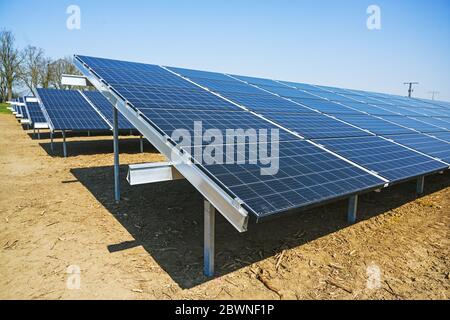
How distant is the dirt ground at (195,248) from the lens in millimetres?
5680

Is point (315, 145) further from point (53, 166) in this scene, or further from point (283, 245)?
point (53, 166)

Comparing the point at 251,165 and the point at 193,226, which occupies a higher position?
the point at 251,165

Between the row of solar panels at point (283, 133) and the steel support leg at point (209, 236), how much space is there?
2.57 feet

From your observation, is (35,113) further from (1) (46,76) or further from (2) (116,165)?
(1) (46,76)

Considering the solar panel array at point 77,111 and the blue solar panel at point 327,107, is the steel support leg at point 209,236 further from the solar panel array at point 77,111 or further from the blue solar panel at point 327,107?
the solar panel array at point 77,111

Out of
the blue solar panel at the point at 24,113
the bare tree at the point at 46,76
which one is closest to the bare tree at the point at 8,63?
the bare tree at the point at 46,76

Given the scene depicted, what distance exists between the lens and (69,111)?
19.7m

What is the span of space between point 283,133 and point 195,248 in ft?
12.1

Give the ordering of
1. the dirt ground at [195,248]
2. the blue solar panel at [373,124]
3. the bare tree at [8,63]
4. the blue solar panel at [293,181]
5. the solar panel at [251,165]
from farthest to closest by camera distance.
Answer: the bare tree at [8,63], the blue solar panel at [373,124], the dirt ground at [195,248], the solar panel at [251,165], the blue solar panel at [293,181]

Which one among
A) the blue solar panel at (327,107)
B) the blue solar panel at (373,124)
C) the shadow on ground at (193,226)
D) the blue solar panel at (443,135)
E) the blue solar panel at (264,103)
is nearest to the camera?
the shadow on ground at (193,226)

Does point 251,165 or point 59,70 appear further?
point 59,70

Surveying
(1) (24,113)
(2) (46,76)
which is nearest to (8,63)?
(2) (46,76)

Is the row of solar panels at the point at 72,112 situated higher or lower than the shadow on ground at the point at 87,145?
higher

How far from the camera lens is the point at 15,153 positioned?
17703 millimetres
